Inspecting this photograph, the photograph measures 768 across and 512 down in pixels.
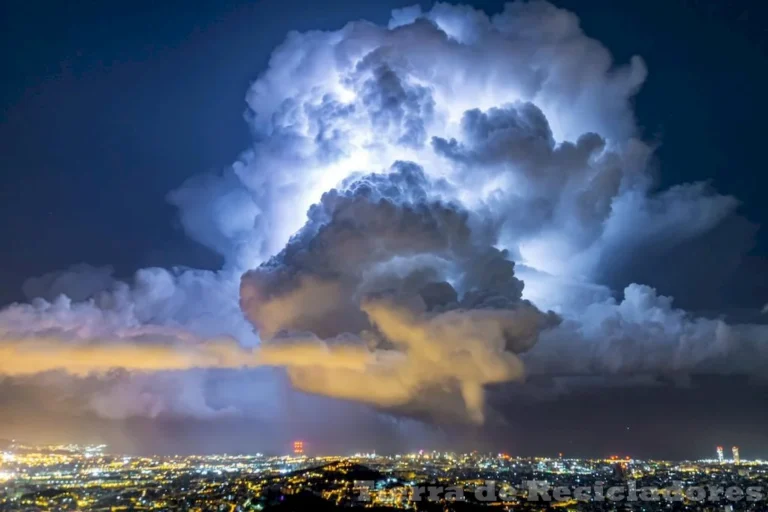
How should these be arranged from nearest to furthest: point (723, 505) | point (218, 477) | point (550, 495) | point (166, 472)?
point (723, 505), point (550, 495), point (218, 477), point (166, 472)

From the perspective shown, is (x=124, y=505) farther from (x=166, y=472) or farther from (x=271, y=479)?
(x=166, y=472)

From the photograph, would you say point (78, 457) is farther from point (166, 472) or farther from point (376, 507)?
point (376, 507)

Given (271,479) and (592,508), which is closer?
(592,508)

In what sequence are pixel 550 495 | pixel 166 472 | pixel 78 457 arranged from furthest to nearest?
pixel 78 457, pixel 166 472, pixel 550 495

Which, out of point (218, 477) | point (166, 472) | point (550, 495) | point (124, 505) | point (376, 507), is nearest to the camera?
point (376, 507)

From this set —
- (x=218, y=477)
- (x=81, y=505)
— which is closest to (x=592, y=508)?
(x=81, y=505)

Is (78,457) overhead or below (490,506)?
overhead

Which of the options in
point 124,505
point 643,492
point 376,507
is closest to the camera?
point 376,507

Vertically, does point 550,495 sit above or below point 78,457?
below

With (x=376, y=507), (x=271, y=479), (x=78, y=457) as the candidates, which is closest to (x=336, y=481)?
(x=271, y=479)
